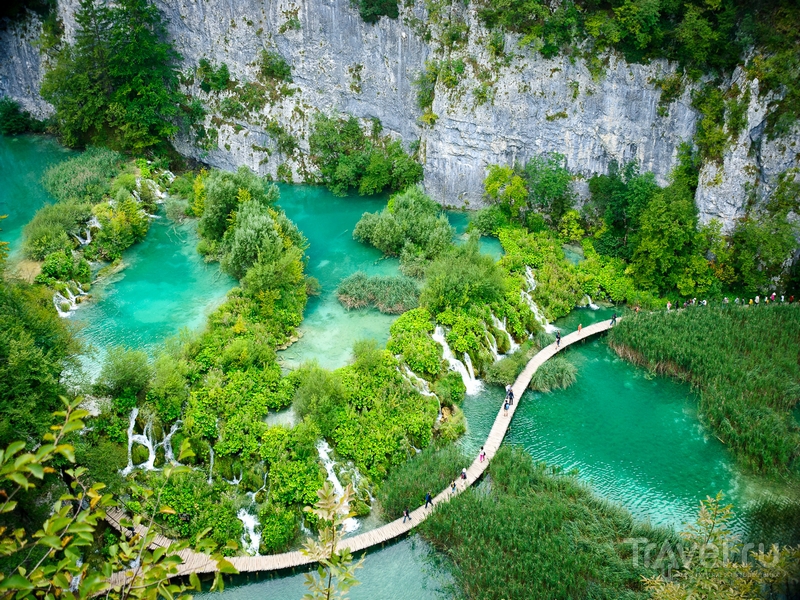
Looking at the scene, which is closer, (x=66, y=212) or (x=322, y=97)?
(x=66, y=212)

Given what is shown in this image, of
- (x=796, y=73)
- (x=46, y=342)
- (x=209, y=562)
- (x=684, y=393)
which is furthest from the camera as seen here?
(x=796, y=73)

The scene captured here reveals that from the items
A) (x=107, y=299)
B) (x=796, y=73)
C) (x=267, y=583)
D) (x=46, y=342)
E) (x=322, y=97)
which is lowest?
(x=267, y=583)

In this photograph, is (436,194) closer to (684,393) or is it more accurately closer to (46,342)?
(684,393)

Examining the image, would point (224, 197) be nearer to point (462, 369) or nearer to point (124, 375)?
point (124, 375)

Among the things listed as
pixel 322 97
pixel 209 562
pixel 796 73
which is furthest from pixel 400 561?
pixel 322 97

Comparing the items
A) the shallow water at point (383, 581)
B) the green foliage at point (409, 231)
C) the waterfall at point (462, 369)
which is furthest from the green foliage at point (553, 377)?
the shallow water at point (383, 581)

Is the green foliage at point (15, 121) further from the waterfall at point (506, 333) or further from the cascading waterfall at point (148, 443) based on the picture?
the waterfall at point (506, 333)

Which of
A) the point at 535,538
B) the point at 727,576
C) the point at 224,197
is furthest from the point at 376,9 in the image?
the point at 727,576
